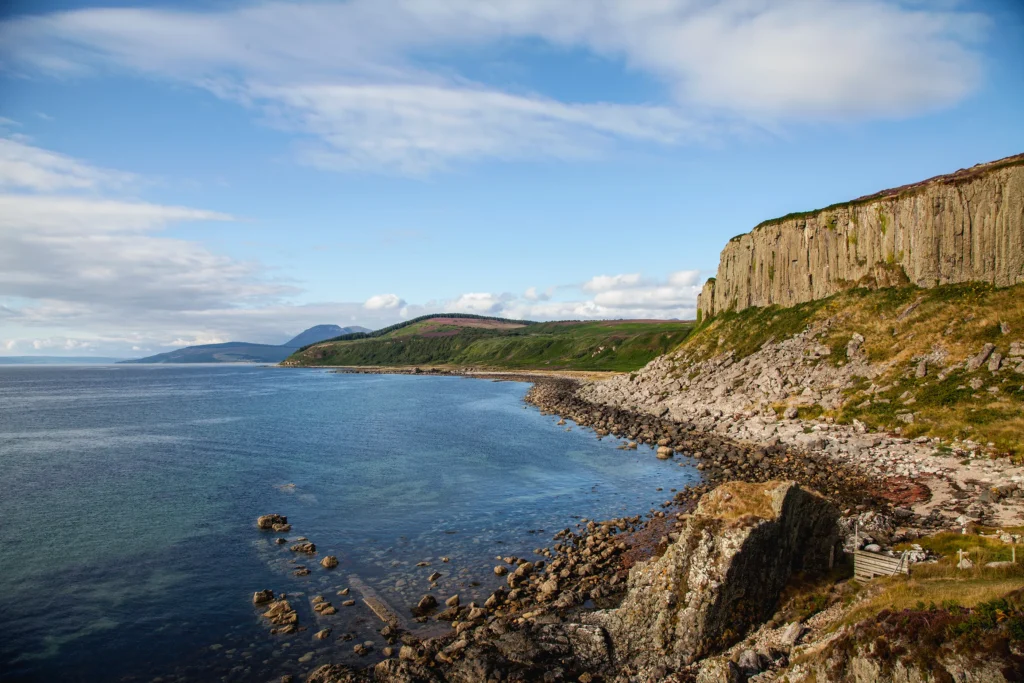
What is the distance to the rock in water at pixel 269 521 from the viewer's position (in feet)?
118

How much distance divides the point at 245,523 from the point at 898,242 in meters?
73.7

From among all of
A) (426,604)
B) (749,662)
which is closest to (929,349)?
(749,662)

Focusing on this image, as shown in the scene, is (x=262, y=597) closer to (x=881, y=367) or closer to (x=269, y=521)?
(x=269, y=521)

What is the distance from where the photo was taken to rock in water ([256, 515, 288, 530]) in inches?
1415

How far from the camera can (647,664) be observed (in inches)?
735

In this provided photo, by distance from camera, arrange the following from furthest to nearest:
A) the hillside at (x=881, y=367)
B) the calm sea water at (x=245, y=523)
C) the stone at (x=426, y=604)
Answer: the hillside at (x=881, y=367) → the stone at (x=426, y=604) → the calm sea water at (x=245, y=523)

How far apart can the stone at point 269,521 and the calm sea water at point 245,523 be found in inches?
22.8

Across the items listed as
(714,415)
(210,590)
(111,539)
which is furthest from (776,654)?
(714,415)

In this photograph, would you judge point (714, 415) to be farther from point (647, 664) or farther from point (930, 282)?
point (647, 664)

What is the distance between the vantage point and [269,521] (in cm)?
3634

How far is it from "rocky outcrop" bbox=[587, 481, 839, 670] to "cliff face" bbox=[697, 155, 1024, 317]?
52756 millimetres

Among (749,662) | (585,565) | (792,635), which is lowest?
(585,565)

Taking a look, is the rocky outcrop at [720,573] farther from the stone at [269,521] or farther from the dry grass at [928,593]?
the stone at [269,521]

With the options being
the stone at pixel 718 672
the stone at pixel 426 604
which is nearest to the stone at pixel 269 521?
the stone at pixel 426 604
